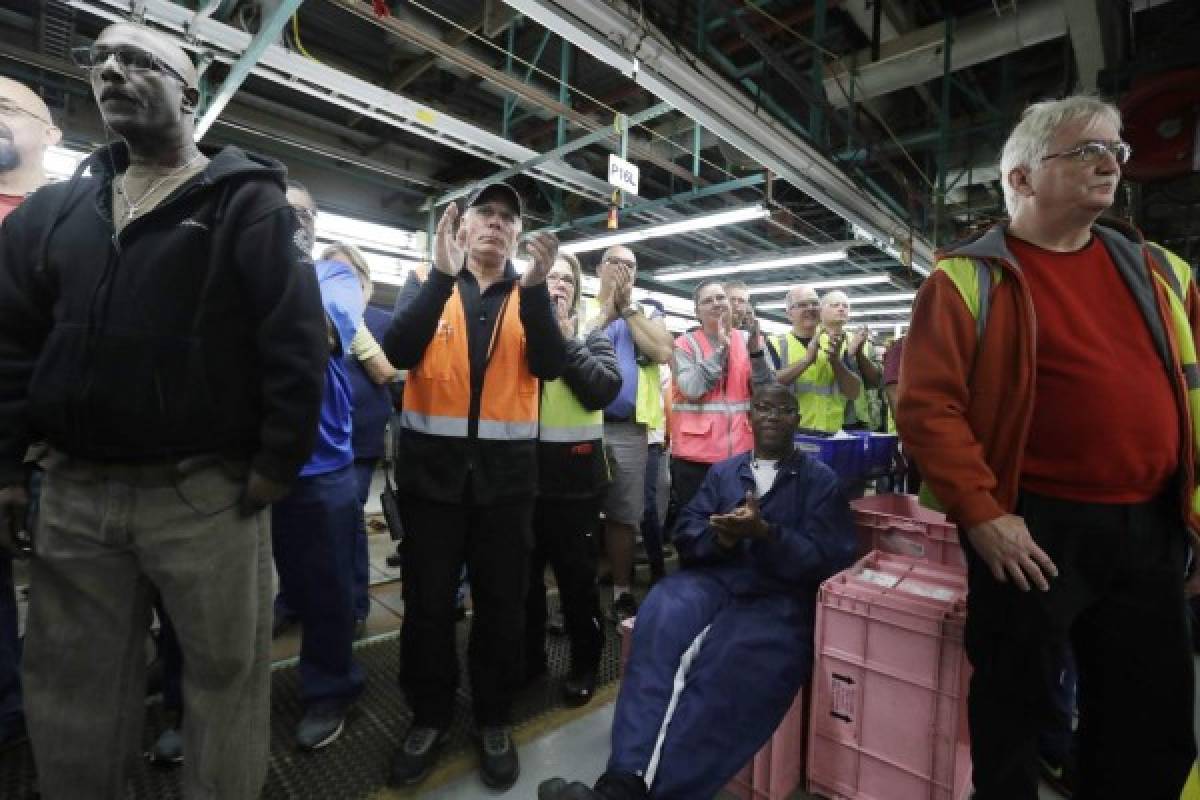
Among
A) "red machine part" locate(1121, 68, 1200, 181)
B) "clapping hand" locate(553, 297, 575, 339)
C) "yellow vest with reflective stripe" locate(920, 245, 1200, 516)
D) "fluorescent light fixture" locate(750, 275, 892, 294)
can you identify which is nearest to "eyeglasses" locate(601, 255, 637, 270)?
"clapping hand" locate(553, 297, 575, 339)

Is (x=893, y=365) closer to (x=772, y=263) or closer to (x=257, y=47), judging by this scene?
(x=257, y=47)

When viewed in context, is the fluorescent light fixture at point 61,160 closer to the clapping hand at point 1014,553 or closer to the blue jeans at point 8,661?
the blue jeans at point 8,661

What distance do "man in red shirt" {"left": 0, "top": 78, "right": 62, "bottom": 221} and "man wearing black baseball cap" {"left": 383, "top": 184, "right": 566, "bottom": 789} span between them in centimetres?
143

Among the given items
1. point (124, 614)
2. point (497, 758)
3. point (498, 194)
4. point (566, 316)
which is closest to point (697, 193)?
point (566, 316)

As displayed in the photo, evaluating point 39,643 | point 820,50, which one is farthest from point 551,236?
point 820,50

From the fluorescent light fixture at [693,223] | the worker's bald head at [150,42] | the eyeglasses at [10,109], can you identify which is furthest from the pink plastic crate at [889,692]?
the fluorescent light fixture at [693,223]

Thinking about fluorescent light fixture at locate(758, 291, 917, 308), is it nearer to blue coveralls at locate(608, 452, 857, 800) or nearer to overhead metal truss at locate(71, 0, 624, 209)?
overhead metal truss at locate(71, 0, 624, 209)

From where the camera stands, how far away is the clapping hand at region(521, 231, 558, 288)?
1696 mm

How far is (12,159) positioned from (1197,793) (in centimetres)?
412

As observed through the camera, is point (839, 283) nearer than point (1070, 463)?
No

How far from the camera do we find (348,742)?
1.91 meters

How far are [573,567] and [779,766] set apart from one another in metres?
0.97

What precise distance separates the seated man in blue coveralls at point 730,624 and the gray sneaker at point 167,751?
124 centimetres

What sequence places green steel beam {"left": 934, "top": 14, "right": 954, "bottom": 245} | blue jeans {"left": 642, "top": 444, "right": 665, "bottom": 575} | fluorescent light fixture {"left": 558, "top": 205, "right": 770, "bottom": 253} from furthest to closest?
1. fluorescent light fixture {"left": 558, "top": 205, "right": 770, "bottom": 253}
2. green steel beam {"left": 934, "top": 14, "right": 954, "bottom": 245}
3. blue jeans {"left": 642, "top": 444, "right": 665, "bottom": 575}
